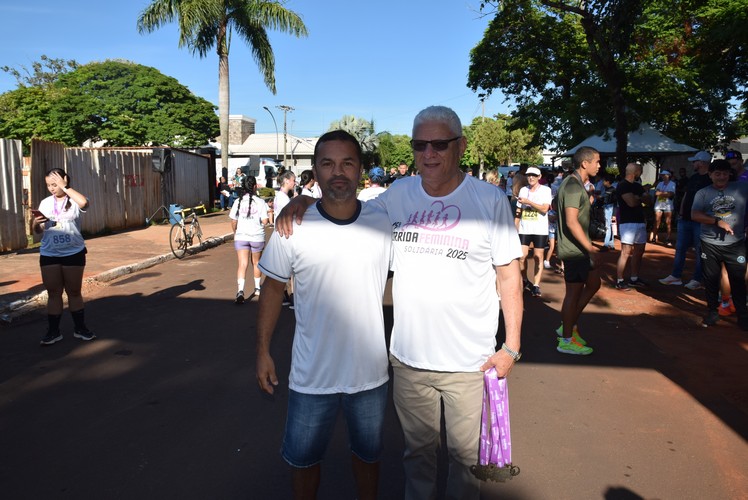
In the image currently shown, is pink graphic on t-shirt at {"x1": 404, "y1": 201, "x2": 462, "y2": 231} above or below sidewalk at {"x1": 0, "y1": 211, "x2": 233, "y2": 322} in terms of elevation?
above

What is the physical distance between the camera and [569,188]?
202 inches

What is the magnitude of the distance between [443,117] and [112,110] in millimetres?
37978

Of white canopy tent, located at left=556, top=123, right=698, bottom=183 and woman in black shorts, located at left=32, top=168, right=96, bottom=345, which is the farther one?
white canopy tent, located at left=556, top=123, right=698, bottom=183

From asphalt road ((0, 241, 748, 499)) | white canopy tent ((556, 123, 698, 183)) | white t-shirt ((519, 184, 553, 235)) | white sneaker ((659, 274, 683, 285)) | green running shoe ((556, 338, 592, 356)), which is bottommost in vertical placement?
asphalt road ((0, 241, 748, 499))

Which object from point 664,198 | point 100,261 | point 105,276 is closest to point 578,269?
point 105,276

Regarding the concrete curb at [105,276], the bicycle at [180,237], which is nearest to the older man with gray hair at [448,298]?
the concrete curb at [105,276]

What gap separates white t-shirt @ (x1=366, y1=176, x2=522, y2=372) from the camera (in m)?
2.48

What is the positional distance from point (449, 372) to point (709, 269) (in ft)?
17.8

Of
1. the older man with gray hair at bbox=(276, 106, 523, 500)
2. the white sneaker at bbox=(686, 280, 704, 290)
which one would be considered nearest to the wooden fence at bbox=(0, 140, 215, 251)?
the older man with gray hair at bbox=(276, 106, 523, 500)

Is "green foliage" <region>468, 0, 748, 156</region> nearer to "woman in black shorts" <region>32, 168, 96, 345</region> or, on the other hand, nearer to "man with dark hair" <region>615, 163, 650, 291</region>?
"man with dark hair" <region>615, 163, 650, 291</region>

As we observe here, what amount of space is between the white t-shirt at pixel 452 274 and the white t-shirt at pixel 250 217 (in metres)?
5.50

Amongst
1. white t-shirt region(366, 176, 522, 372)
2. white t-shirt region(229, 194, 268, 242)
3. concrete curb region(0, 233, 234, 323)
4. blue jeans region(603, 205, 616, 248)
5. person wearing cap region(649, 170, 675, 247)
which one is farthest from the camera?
person wearing cap region(649, 170, 675, 247)

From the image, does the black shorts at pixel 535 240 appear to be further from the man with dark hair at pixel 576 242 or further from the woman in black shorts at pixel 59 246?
the woman in black shorts at pixel 59 246

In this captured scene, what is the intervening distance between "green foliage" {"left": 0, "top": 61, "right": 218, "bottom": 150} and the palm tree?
14084 millimetres
